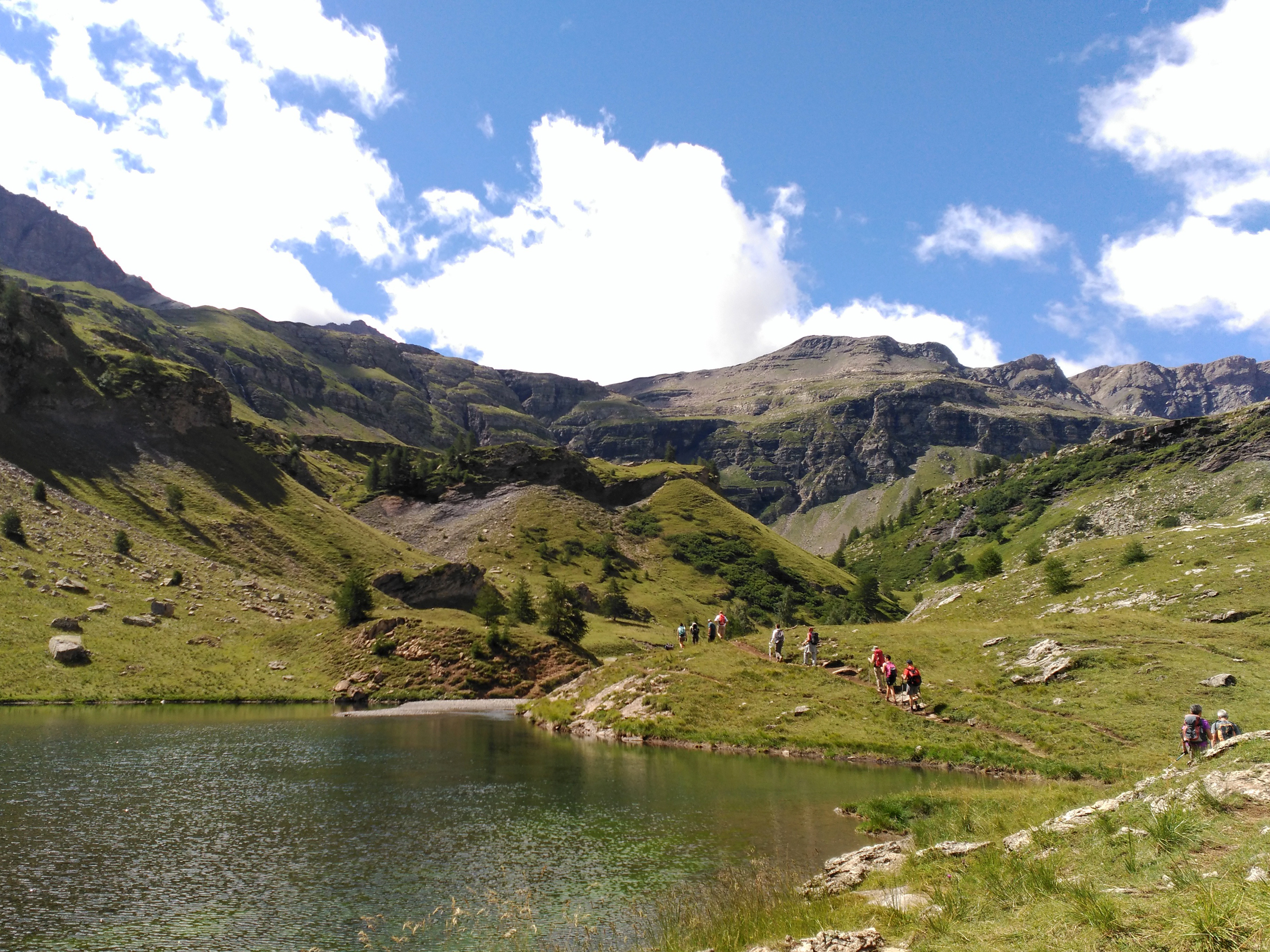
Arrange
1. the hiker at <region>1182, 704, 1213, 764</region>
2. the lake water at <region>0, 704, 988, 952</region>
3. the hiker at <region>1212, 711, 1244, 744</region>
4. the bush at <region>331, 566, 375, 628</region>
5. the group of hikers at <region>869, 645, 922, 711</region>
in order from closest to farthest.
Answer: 1. the lake water at <region>0, 704, 988, 952</region>
2. the hiker at <region>1212, 711, 1244, 744</region>
3. the hiker at <region>1182, 704, 1213, 764</region>
4. the group of hikers at <region>869, 645, 922, 711</region>
5. the bush at <region>331, 566, 375, 628</region>

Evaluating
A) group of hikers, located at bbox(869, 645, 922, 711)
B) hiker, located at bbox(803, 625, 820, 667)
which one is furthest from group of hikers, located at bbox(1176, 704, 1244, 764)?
hiker, located at bbox(803, 625, 820, 667)

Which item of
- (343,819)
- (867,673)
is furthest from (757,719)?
(343,819)

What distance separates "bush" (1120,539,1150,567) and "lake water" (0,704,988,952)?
178 feet

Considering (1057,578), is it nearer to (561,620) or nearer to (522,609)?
(561,620)

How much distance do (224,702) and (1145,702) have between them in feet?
248

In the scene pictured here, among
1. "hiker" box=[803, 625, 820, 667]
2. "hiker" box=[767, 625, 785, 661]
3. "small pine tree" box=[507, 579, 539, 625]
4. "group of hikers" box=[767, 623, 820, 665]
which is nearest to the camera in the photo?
"hiker" box=[803, 625, 820, 667]

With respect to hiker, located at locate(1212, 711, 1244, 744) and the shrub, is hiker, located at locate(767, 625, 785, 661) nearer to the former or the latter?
hiker, located at locate(1212, 711, 1244, 744)

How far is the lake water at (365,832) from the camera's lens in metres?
18.3

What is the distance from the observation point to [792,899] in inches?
737

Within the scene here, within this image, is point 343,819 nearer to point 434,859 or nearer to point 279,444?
point 434,859

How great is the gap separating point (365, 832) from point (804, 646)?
38944 millimetres

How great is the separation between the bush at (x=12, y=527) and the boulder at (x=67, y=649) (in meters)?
22.9

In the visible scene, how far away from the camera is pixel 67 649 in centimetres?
6594

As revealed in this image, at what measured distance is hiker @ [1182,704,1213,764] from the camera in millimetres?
28672
